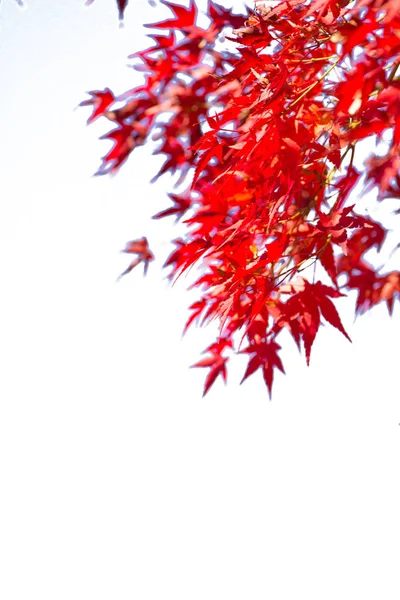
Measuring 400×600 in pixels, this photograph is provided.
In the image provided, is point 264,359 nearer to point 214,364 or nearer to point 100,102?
point 214,364

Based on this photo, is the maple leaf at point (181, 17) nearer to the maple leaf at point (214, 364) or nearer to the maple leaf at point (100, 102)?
the maple leaf at point (100, 102)

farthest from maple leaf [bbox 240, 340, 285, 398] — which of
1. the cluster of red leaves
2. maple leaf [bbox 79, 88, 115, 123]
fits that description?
maple leaf [bbox 79, 88, 115, 123]

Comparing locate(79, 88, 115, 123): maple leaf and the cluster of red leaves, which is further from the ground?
locate(79, 88, 115, 123): maple leaf

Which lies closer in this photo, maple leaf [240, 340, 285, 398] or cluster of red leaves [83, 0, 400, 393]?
cluster of red leaves [83, 0, 400, 393]

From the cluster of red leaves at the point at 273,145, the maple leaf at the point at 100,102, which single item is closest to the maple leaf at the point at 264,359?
the cluster of red leaves at the point at 273,145

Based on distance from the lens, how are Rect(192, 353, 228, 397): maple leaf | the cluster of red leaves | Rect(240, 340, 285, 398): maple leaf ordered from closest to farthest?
the cluster of red leaves
Rect(240, 340, 285, 398): maple leaf
Rect(192, 353, 228, 397): maple leaf

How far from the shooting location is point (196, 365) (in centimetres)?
193

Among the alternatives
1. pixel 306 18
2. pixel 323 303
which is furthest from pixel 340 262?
pixel 306 18

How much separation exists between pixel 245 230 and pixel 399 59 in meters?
0.46

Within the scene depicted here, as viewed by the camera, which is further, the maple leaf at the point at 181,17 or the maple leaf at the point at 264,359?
the maple leaf at the point at 264,359

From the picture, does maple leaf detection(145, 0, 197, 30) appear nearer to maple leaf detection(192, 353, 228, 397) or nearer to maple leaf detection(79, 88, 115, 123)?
maple leaf detection(79, 88, 115, 123)

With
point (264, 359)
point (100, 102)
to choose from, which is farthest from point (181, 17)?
point (264, 359)

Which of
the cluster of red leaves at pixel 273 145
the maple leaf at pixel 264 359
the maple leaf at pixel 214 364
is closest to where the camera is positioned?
the cluster of red leaves at pixel 273 145

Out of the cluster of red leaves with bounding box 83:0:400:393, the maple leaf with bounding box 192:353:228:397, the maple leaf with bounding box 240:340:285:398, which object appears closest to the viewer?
the cluster of red leaves with bounding box 83:0:400:393
